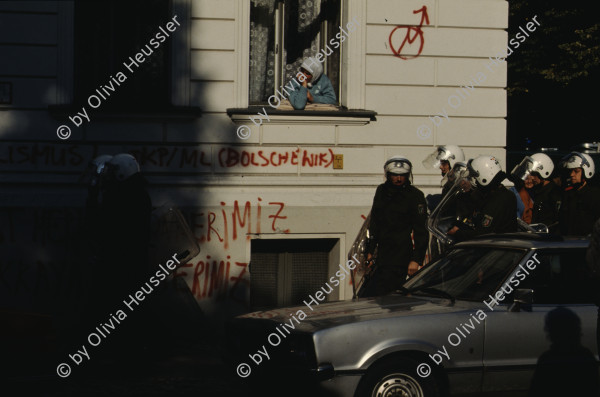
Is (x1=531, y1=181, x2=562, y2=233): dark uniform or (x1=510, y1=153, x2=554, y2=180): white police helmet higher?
(x1=510, y1=153, x2=554, y2=180): white police helmet

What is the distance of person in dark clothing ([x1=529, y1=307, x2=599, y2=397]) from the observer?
6574 millimetres

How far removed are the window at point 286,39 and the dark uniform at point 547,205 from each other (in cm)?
271

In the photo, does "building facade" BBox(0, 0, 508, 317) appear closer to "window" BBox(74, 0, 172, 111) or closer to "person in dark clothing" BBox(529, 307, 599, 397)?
"window" BBox(74, 0, 172, 111)

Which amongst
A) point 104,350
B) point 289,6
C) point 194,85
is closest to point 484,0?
point 289,6

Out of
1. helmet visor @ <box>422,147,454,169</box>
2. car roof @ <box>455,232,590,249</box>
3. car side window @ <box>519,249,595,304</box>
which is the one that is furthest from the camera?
helmet visor @ <box>422,147,454,169</box>

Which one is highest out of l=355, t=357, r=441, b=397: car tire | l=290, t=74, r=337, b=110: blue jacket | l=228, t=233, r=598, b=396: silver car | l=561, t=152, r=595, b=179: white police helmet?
l=290, t=74, r=337, b=110: blue jacket

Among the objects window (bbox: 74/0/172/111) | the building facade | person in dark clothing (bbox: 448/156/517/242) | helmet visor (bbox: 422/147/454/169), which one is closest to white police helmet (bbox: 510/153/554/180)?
the building facade

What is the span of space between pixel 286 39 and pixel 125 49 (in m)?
1.93

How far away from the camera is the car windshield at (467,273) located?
6844mm

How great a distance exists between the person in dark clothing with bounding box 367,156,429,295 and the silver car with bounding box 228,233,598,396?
5.99 ft

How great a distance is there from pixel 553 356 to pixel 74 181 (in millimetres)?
5824

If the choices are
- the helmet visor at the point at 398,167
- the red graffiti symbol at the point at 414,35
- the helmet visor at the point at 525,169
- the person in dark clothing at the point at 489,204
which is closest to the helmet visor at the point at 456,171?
the helmet visor at the point at 398,167

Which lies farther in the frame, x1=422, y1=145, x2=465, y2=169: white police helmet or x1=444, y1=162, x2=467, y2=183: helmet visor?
x1=422, y1=145, x2=465, y2=169: white police helmet

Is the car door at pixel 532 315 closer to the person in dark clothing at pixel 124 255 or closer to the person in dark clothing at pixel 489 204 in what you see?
the person in dark clothing at pixel 489 204
